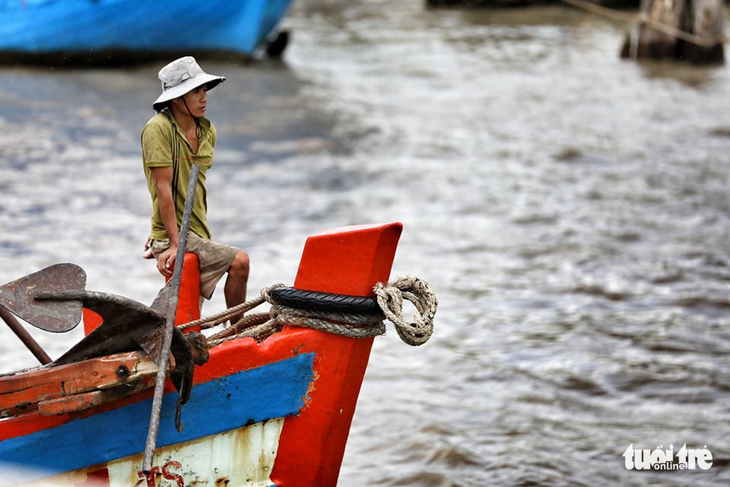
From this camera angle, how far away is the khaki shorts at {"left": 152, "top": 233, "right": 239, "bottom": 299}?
12.5ft

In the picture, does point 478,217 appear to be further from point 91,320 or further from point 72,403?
point 72,403

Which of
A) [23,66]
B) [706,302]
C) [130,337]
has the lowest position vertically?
[23,66]

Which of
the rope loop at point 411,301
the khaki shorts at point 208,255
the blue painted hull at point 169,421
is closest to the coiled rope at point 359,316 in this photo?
the rope loop at point 411,301

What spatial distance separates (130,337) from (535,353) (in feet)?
12.1

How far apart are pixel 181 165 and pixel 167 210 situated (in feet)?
0.55

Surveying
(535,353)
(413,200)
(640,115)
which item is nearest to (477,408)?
(535,353)

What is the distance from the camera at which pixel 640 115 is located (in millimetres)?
13078

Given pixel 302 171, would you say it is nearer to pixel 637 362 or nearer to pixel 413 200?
pixel 413 200

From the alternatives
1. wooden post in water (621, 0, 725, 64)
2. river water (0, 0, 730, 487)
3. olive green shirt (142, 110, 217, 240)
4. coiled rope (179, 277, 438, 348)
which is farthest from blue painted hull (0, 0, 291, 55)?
coiled rope (179, 277, 438, 348)

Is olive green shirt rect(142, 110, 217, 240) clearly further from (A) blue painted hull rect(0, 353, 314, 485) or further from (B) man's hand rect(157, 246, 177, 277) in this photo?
(A) blue painted hull rect(0, 353, 314, 485)

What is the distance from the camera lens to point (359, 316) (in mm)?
3479

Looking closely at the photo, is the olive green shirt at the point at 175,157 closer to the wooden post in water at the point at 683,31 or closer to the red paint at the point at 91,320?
the red paint at the point at 91,320

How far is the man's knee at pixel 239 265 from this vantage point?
3844 mm

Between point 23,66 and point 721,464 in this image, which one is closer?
point 721,464
